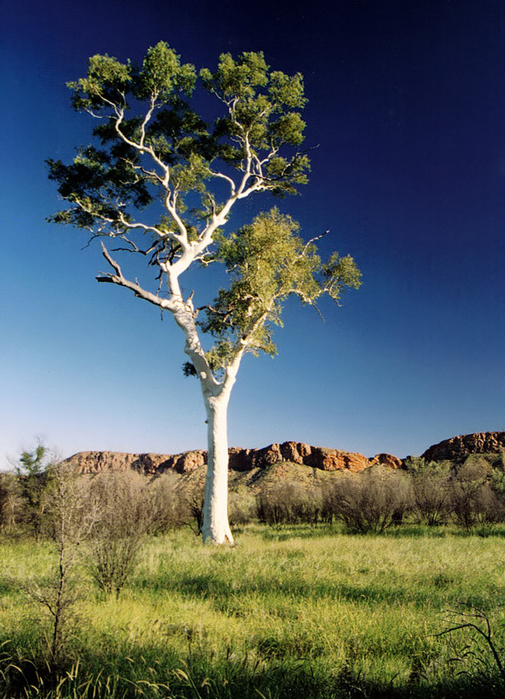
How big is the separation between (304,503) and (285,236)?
1455cm

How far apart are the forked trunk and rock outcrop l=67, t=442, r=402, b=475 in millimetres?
57201

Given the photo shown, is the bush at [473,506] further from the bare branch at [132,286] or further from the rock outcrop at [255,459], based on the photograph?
the rock outcrop at [255,459]

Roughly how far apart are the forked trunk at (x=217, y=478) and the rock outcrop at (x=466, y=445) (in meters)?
62.7

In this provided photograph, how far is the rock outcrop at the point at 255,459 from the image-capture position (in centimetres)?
7081

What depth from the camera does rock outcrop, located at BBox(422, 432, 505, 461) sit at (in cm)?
6544

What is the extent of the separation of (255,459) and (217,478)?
62.8m

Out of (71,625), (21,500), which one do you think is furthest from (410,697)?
(21,500)

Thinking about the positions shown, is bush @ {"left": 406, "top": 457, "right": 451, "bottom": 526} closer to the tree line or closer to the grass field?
the tree line

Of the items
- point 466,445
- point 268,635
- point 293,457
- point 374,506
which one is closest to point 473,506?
point 374,506

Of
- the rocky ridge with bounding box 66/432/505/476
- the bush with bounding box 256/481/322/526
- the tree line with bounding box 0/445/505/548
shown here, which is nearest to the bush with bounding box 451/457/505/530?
the tree line with bounding box 0/445/505/548

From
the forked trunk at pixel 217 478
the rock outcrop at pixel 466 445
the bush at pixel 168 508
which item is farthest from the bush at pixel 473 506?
the rock outcrop at pixel 466 445

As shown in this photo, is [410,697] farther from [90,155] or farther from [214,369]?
[90,155]

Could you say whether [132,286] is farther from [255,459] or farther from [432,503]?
[255,459]

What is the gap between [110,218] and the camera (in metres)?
13.6
